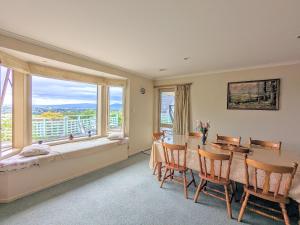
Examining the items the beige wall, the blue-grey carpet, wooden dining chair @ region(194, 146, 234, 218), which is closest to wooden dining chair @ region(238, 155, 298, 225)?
wooden dining chair @ region(194, 146, 234, 218)

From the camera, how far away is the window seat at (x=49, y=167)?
231 centimetres

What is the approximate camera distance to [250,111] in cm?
378

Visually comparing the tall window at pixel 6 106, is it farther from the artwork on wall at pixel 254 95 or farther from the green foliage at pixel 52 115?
the artwork on wall at pixel 254 95

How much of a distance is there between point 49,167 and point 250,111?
4369 millimetres

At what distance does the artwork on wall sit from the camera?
347 centimetres

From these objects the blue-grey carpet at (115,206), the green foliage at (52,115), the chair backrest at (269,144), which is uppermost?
the green foliage at (52,115)

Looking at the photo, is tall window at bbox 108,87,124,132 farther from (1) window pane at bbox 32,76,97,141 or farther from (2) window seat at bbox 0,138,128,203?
(2) window seat at bbox 0,138,128,203

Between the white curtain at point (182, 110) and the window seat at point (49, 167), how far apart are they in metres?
2.00

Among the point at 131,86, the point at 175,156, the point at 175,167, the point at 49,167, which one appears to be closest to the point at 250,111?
the point at 175,156

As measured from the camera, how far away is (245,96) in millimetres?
3814

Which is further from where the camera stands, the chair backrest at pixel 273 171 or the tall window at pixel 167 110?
the tall window at pixel 167 110

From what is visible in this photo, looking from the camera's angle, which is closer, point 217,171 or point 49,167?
point 217,171

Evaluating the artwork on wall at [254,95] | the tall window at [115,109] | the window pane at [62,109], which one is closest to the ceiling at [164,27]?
the artwork on wall at [254,95]

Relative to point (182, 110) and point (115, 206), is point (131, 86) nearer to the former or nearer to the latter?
point (182, 110)
